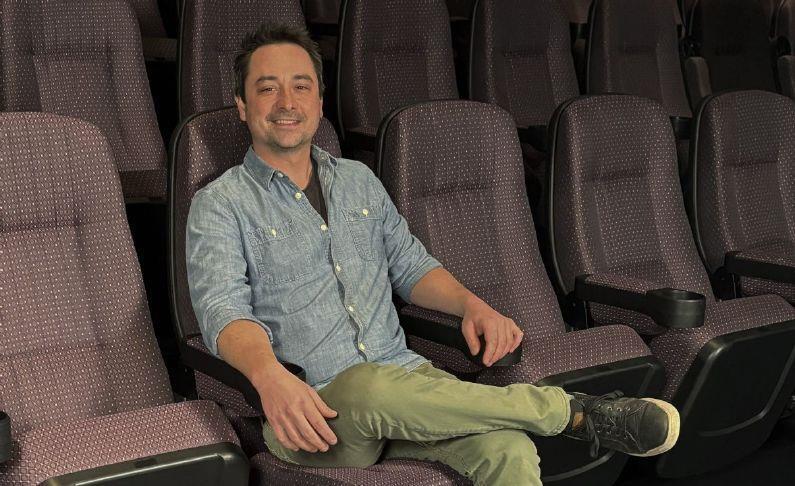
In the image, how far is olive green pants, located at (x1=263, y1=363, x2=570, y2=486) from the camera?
45.4 inches

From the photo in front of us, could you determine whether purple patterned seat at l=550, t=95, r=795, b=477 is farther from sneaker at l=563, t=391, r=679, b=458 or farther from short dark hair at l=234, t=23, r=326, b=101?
short dark hair at l=234, t=23, r=326, b=101

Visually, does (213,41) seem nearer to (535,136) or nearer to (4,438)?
(535,136)

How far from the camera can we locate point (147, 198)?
1718 mm

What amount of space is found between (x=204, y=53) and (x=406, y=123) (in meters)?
0.55

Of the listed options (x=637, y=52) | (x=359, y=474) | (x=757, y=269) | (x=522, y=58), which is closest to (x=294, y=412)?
(x=359, y=474)

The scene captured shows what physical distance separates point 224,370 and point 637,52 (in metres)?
1.69

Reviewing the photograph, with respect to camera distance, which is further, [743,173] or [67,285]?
[743,173]

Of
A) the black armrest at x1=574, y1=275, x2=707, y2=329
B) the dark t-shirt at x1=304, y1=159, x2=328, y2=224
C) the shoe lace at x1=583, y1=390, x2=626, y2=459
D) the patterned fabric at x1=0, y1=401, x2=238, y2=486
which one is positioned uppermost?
the dark t-shirt at x1=304, y1=159, x2=328, y2=224

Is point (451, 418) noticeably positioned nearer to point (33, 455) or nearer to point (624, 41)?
point (33, 455)

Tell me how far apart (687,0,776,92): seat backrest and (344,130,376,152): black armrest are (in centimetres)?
123

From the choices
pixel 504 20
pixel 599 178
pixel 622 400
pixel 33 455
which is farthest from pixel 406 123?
pixel 504 20

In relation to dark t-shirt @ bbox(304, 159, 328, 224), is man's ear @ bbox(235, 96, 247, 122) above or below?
above

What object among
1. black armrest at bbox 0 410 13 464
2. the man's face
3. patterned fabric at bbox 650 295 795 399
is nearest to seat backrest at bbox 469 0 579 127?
patterned fabric at bbox 650 295 795 399

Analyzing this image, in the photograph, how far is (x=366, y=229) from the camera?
56.2 inches
